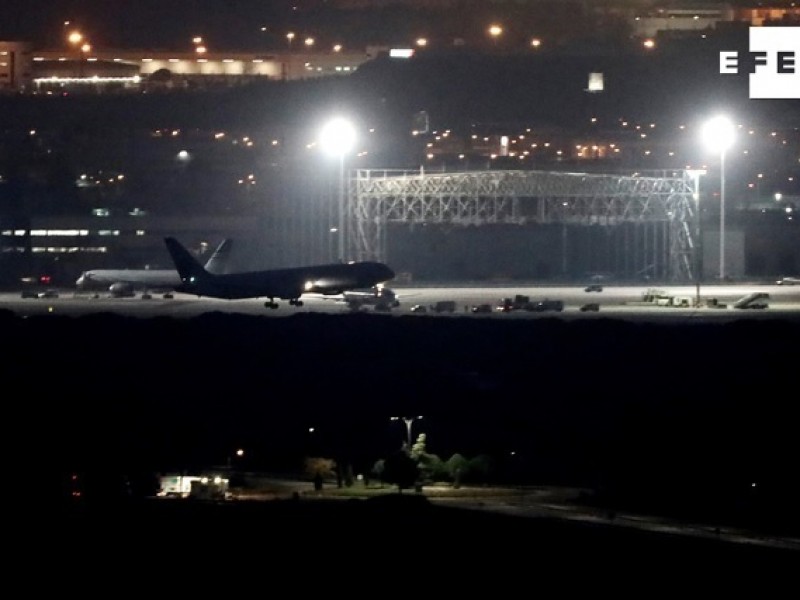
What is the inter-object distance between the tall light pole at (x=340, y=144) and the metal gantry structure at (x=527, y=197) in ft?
1.67

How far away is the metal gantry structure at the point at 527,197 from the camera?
92312 mm

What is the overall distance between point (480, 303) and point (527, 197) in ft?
71.0

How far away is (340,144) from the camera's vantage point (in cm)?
9581

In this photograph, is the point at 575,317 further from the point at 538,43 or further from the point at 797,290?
the point at 538,43

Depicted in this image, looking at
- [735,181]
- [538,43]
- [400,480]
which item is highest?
[538,43]

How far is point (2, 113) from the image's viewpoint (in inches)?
5007

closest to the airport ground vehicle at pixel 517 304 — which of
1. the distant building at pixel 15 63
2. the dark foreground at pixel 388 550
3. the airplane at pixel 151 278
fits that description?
the airplane at pixel 151 278

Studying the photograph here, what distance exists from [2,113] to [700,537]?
343 ft

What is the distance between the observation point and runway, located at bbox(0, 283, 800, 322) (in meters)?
70.1

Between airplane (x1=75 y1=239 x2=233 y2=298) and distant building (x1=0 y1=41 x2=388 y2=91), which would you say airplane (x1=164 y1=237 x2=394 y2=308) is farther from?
distant building (x1=0 y1=41 x2=388 y2=91)

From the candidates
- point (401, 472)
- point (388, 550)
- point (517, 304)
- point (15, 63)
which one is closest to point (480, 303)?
point (517, 304)

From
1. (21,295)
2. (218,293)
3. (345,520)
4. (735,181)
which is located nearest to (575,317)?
(218,293)

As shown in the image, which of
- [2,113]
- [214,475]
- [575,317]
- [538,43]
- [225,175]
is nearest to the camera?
[214,475]

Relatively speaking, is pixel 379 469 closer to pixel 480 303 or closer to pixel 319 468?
pixel 319 468
